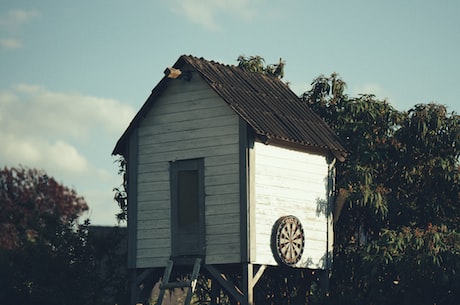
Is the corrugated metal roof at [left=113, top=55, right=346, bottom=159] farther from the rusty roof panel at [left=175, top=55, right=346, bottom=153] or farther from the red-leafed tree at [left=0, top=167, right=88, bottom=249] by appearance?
the red-leafed tree at [left=0, top=167, right=88, bottom=249]

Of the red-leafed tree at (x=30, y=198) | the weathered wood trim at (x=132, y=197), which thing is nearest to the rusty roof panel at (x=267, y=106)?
the weathered wood trim at (x=132, y=197)

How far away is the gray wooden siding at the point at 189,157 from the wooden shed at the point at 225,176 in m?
0.03

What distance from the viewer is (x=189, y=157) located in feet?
108

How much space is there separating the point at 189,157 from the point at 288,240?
151 inches

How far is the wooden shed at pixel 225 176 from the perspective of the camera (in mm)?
31734

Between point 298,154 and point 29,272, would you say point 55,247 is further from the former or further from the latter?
point 298,154

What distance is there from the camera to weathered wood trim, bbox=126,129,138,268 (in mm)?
33812

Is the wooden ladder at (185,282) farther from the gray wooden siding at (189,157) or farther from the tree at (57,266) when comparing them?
the tree at (57,266)

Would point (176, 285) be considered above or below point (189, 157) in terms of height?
below

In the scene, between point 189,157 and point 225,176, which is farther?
point 189,157

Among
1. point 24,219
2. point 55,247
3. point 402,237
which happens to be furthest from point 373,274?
point 24,219

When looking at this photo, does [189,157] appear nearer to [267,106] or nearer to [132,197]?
[132,197]

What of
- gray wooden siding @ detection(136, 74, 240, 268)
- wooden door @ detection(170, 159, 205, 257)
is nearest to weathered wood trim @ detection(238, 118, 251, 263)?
gray wooden siding @ detection(136, 74, 240, 268)

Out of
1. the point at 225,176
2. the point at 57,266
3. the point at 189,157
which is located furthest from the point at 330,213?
the point at 57,266
